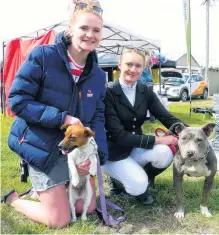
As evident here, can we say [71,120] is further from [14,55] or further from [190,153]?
[14,55]

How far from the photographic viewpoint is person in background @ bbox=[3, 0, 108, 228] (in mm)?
2711

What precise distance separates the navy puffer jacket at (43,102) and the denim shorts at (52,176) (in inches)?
2.2

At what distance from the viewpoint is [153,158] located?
3400 mm

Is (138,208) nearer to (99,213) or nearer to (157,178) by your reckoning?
(99,213)

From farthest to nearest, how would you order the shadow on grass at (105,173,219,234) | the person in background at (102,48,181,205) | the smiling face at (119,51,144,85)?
1. the smiling face at (119,51,144,85)
2. the person in background at (102,48,181,205)
3. the shadow on grass at (105,173,219,234)

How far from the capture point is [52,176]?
282 centimetres

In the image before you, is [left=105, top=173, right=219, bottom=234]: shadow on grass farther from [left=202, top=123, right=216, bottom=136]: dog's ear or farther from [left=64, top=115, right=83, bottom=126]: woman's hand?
[left=64, top=115, right=83, bottom=126]: woman's hand

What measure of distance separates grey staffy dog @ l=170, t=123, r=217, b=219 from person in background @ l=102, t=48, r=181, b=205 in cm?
25

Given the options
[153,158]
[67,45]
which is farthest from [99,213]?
[67,45]

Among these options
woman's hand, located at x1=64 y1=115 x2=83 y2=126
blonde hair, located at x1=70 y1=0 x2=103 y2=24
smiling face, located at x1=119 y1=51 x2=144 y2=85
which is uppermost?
blonde hair, located at x1=70 y1=0 x2=103 y2=24

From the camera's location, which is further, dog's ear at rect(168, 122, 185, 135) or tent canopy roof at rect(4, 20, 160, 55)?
tent canopy roof at rect(4, 20, 160, 55)

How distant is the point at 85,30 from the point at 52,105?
0.68 m

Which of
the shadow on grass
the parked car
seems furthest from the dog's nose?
the parked car

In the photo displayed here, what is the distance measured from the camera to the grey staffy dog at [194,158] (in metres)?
2.93
